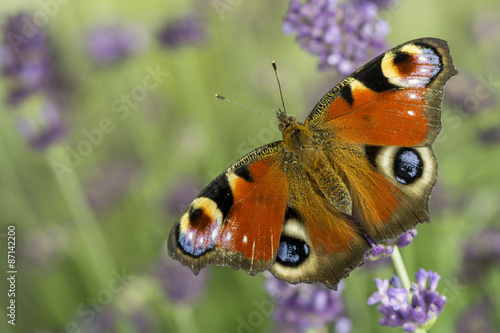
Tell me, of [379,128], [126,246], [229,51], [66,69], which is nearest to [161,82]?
[229,51]

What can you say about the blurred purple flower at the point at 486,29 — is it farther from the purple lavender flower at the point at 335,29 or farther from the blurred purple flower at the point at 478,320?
the purple lavender flower at the point at 335,29

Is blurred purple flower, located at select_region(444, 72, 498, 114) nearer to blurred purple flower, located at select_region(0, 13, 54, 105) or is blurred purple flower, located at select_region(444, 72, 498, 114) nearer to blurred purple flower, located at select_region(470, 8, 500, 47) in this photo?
blurred purple flower, located at select_region(470, 8, 500, 47)

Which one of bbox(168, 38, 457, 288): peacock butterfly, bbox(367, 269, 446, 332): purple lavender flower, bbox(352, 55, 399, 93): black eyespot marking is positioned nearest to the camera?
bbox(367, 269, 446, 332): purple lavender flower

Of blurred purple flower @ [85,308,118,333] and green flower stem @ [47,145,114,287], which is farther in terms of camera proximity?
green flower stem @ [47,145,114,287]

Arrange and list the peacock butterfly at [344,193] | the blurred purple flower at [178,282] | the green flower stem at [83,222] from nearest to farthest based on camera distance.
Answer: the peacock butterfly at [344,193]
the blurred purple flower at [178,282]
the green flower stem at [83,222]

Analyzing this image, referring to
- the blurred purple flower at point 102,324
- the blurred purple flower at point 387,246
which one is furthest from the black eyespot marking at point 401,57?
the blurred purple flower at point 102,324

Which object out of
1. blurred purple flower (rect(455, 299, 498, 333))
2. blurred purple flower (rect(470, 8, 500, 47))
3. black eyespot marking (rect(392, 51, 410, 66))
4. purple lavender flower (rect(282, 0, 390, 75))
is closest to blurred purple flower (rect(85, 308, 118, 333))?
blurred purple flower (rect(455, 299, 498, 333))

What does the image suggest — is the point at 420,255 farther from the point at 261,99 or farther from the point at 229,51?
the point at 229,51
